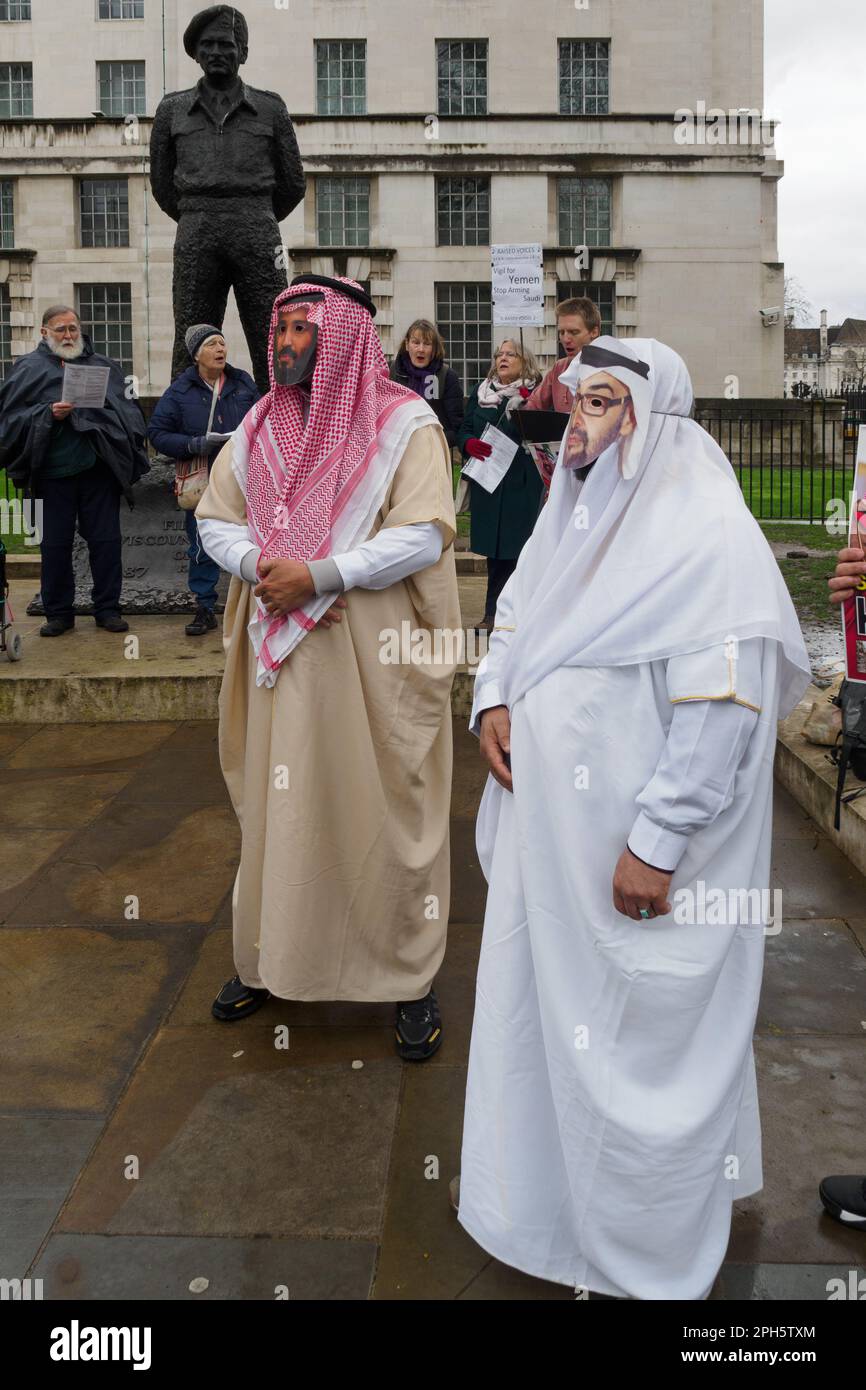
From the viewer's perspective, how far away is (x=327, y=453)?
134 inches

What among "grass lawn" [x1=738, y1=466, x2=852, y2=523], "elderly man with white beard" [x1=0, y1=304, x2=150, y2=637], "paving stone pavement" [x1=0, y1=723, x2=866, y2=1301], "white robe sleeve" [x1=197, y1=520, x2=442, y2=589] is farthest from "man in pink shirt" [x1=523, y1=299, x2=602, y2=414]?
"grass lawn" [x1=738, y1=466, x2=852, y2=523]

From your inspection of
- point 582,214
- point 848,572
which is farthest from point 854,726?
point 582,214

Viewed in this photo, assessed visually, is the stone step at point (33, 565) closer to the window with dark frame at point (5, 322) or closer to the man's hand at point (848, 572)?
the man's hand at point (848, 572)

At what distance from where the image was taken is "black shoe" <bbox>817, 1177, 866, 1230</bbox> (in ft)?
8.75

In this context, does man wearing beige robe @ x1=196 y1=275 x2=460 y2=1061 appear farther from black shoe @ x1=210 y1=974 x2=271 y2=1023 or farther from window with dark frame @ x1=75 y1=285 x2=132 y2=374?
window with dark frame @ x1=75 y1=285 x2=132 y2=374

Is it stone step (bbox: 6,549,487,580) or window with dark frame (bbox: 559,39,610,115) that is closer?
stone step (bbox: 6,549,487,580)

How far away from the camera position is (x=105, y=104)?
33.1m

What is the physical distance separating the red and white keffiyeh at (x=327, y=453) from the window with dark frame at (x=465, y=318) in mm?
30273

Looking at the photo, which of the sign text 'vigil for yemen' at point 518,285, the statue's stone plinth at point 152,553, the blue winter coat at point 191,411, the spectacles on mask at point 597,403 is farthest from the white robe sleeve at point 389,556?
the sign text 'vigil for yemen' at point 518,285

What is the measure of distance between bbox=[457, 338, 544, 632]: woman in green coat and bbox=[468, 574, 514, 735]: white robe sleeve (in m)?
5.27

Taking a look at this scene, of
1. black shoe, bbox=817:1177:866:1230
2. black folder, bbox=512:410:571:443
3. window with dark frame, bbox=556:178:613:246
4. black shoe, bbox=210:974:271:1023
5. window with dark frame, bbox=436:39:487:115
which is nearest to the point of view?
black shoe, bbox=817:1177:866:1230
